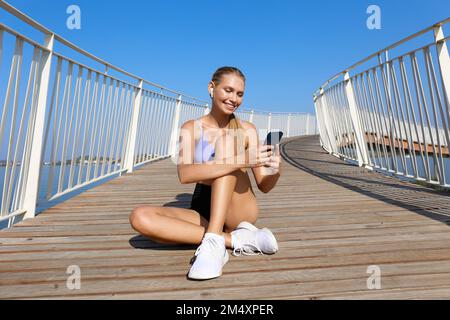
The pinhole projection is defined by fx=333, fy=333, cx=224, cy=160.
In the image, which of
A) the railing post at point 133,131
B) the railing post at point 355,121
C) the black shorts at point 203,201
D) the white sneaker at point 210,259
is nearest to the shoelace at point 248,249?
the white sneaker at point 210,259

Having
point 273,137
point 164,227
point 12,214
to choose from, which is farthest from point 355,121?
point 12,214

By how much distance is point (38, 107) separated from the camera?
267cm

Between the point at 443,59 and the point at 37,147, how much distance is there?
3.53 m

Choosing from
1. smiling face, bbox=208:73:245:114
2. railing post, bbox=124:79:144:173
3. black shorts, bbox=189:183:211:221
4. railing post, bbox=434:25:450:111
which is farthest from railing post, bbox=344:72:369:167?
black shorts, bbox=189:183:211:221

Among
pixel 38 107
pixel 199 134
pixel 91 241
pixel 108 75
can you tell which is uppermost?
pixel 108 75

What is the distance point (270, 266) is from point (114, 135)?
3.63m

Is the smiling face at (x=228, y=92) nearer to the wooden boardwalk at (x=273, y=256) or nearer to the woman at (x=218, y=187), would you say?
the woman at (x=218, y=187)

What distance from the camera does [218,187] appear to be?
178 centimetres

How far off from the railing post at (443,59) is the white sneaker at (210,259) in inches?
97.5

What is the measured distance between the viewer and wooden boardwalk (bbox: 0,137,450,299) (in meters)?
1.43

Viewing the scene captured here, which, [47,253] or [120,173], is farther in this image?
[120,173]

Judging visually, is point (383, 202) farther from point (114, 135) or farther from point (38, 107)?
point (114, 135)

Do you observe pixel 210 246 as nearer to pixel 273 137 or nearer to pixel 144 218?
pixel 144 218

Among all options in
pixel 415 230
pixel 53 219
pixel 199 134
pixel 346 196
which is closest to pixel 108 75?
pixel 53 219
